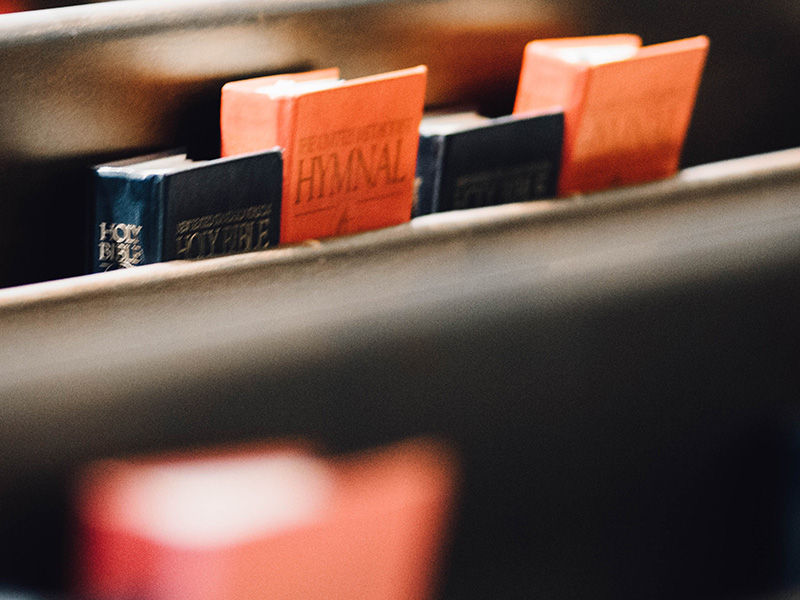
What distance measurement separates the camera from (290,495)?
0.66m

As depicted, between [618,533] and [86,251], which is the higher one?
[86,251]

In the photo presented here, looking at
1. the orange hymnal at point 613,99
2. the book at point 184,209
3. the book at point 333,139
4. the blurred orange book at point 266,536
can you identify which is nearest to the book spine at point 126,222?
the book at point 184,209

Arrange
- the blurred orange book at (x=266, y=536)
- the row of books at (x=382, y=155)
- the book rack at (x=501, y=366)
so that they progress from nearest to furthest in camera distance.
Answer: the blurred orange book at (x=266, y=536) → the book rack at (x=501, y=366) → the row of books at (x=382, y=155)

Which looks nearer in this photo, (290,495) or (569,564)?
(290,495)

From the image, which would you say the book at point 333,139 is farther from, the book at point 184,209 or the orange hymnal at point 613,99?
the orange hymnal at point 613,99

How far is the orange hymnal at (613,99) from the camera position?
115cm

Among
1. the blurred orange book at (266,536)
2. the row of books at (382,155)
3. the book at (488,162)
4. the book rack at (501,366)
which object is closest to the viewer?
the blurred orange book at (266,536)

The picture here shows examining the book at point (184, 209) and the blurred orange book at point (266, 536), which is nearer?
the blurred orange book at point (266, 536)

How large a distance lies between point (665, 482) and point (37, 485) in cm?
77

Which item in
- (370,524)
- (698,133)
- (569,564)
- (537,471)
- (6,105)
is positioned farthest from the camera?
(698,133)

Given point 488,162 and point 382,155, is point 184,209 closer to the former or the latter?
point 382,155

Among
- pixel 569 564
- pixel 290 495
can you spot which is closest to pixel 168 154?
pixel 290 495

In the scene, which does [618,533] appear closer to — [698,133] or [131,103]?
[698,133]

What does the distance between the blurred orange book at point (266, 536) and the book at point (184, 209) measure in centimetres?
28
